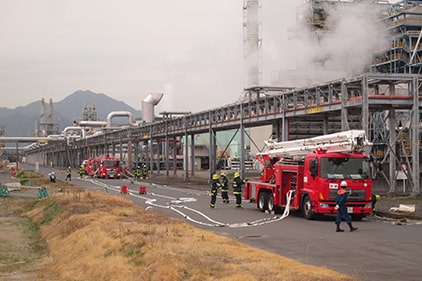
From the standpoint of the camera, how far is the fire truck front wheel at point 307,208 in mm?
22580

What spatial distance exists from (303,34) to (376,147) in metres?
12.7

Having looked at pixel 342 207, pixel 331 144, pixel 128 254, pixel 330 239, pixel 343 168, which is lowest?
pixel 330 239

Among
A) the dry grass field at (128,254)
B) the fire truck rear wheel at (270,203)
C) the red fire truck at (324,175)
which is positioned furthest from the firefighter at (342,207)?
the fire truck rear wheel at (270,203)

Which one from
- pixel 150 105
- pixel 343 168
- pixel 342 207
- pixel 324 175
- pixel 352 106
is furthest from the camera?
pixel 150 105

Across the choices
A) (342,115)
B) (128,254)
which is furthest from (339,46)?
(128,254)

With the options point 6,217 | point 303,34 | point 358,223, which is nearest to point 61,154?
point 303,34

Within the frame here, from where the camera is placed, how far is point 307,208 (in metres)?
22.9

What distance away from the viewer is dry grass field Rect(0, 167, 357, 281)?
10.1 m

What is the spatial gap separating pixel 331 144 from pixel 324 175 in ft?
4.98

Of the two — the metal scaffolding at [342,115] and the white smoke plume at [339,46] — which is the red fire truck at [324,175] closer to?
the metal scaffolding at [342,115]

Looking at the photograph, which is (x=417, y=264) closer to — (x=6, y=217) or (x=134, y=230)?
(x=134, y=230)

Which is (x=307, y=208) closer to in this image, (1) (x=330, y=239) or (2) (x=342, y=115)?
(1) (x=330, y=239)

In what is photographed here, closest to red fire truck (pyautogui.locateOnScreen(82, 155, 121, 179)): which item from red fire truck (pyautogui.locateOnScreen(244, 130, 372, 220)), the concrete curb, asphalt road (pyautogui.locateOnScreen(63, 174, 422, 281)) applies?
asphalt road (pyautogui.locateOnScreen(63, 174, 422, 281))

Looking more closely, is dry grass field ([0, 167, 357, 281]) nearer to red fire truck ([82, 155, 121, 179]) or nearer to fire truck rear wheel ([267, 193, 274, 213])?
fire truck rear wheel ([267, 193, 274, 213])
